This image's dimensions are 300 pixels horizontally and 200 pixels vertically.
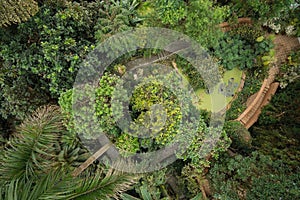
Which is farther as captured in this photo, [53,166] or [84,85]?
[84,85]

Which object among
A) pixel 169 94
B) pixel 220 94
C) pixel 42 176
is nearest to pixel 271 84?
pixel 220 94

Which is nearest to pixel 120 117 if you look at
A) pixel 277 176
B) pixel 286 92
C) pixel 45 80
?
pixel 45 80

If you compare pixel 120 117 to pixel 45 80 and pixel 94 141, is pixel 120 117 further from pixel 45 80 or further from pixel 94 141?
pixel 45 80

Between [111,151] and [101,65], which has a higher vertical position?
[101,65]

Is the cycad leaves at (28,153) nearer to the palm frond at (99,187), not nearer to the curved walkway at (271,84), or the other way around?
the palm frond at (99,187)

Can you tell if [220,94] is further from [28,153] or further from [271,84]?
[28,153]

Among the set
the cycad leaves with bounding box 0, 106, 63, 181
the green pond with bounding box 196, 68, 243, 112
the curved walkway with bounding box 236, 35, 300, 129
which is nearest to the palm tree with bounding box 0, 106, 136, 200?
the cycad leaves with bounding box 0, 106, 63, 181

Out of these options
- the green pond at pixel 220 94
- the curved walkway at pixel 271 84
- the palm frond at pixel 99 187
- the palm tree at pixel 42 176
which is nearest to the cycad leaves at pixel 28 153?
the palm tree at pixel 42 176
